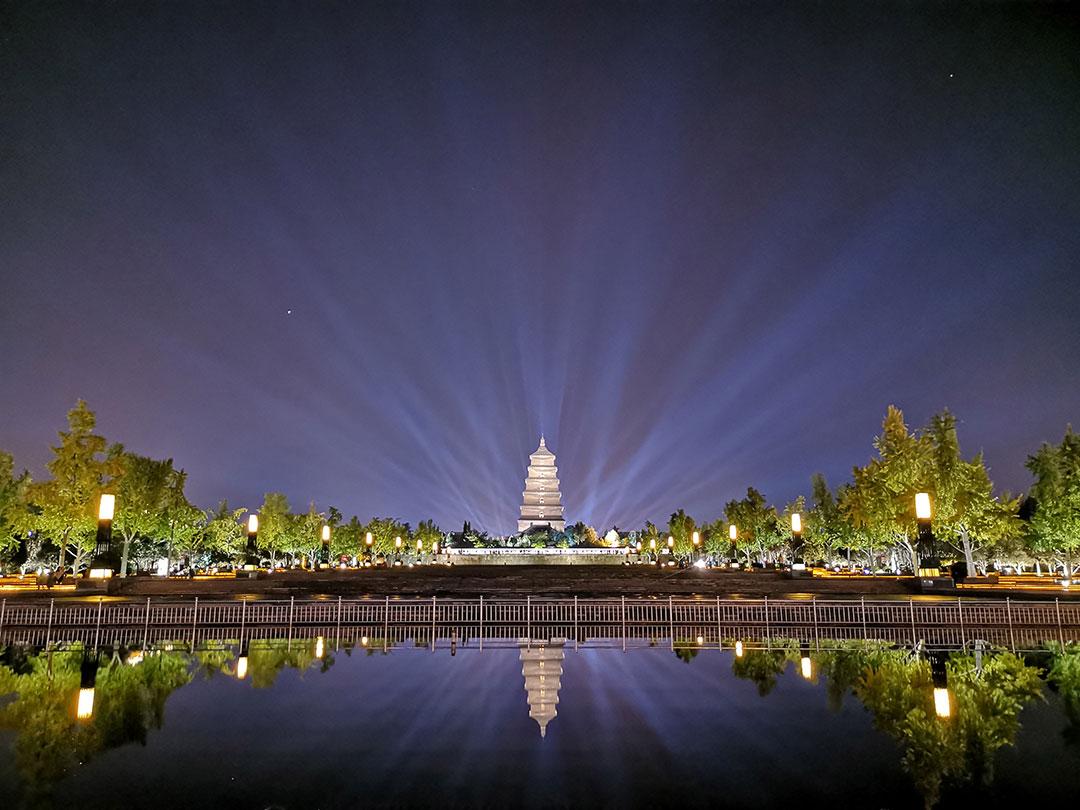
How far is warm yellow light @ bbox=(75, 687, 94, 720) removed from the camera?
39.0ft

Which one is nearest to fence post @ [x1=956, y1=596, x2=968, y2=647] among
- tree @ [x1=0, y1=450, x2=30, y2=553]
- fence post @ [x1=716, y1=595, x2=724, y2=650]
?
fence post @ [x1=716, y1=595, x2=724, y2=650]

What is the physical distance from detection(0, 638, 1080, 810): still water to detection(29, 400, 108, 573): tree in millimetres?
27767

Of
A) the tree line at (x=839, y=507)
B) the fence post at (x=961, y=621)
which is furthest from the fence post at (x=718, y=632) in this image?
the tree line at (x=839, y=507)

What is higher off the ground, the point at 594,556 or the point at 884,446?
the point at 884,446

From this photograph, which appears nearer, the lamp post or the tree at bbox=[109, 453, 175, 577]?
the lamp post

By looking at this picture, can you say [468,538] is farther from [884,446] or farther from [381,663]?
[381,663]

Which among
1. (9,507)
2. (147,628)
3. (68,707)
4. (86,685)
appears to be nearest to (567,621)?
(147,628)

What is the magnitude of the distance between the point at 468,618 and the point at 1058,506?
39.8 meters

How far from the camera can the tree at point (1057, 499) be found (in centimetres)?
4400

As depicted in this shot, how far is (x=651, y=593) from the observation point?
3506 cm

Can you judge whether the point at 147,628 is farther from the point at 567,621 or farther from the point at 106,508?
the point at 567,621

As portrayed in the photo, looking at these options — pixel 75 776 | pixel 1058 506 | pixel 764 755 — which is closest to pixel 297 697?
pixel 75 776

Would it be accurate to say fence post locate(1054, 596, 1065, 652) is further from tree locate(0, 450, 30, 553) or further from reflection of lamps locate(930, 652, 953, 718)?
tree locate(0, 450, 30, 553)

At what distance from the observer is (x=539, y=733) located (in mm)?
11086
